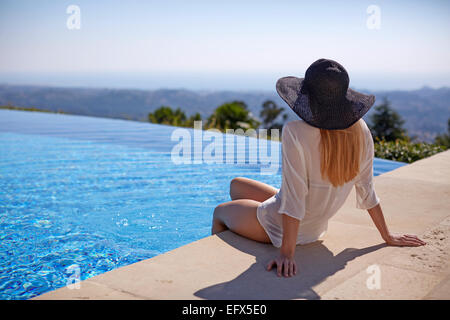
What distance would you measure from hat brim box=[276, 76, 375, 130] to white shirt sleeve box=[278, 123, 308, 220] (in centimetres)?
12

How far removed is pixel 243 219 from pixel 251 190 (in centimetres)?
29

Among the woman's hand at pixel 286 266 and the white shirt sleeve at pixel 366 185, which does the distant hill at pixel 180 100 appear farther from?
the woman's hand at pixel 286 266

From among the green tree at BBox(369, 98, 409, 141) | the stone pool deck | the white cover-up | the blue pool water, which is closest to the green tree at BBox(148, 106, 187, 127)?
the blue pool water

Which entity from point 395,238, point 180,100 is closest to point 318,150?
point 395,238

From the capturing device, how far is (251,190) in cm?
276

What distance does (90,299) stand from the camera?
5.72 ft

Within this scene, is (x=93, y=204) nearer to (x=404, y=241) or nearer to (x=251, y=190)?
(x=251, y=190)

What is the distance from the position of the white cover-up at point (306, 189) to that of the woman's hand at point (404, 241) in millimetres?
302

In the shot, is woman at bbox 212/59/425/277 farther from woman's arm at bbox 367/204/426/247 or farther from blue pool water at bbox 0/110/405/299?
blue pool water at bbox 0/110/405/299

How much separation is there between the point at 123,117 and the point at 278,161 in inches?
294

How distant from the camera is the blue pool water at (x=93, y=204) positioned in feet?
9.73

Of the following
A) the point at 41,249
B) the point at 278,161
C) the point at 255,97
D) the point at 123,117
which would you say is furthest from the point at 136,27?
the point at 41,249

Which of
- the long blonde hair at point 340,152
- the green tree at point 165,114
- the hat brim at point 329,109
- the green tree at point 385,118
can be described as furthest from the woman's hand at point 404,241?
the green tree at point 385,118
